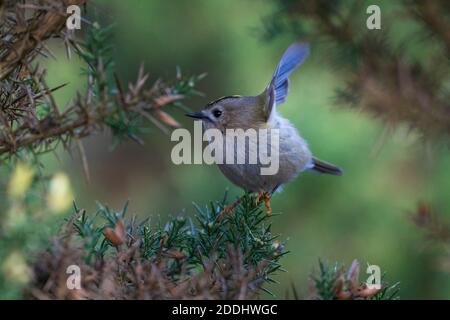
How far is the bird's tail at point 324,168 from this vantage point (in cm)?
405

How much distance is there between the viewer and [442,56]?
2184mm

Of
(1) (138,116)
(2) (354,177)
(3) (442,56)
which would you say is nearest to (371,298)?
(1) (138,116)

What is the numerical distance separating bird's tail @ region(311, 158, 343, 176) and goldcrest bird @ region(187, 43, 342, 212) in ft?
1.59

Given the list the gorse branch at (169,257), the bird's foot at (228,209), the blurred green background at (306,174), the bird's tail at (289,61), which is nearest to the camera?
the gorse branch at (169,257)

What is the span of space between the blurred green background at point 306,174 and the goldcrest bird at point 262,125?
0.53 m

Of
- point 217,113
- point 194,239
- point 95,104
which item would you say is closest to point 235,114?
point 217,113

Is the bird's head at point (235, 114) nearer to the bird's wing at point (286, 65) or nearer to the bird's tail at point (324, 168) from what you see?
the bird's wing at point (286, 65)

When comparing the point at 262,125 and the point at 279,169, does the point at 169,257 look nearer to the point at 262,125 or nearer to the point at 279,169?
the point at 279,169

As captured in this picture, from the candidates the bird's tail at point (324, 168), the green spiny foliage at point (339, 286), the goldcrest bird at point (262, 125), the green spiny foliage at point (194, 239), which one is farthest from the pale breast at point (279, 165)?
the green spiny foliage at point (339, 286)

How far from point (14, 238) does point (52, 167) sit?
3.50 m

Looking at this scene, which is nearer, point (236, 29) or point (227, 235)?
point (227, 235)

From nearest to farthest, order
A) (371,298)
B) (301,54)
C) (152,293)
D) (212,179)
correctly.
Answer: (152,293)
(371,298)
(301,54)
(212,179)

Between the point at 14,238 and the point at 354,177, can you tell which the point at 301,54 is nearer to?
the point at 354,177

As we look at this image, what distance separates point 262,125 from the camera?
3.35m
